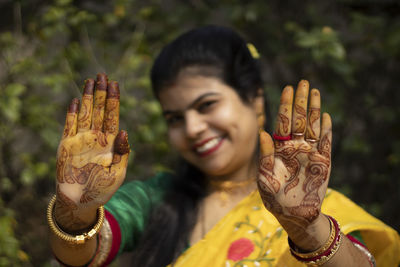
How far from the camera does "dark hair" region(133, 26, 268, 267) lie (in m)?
1.47

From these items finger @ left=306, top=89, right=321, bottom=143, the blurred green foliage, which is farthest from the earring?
the blurred green foliage

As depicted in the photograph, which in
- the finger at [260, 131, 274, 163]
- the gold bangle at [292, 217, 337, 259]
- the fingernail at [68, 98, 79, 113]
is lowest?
the gold bangle at [292, 217, 337, 259]

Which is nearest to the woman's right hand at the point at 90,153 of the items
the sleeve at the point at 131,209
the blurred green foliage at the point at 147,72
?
the sleeve at the point at 131,209

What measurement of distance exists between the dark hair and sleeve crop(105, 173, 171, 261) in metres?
0.04

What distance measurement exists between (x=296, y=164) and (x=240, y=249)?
0.49m

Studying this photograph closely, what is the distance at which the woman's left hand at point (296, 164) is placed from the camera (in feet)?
3.07

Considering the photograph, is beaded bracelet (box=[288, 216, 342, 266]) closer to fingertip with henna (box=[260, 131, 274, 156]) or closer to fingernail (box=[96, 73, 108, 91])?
fingertip with henna (box=[260, 131, 274, 156])

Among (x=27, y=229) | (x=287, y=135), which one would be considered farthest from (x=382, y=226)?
(x=27, y=229)

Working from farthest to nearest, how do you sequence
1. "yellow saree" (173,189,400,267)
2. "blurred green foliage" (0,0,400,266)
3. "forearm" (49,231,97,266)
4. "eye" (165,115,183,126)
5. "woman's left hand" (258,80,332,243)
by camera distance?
1. "blurred green foliage" (0,0,400,266)
2. "eye" (165,115,183,126)
3. "yellow saree" (173,189,400,267)
4. "forearm" (49,231,97,266)
5. "woman's left hand" (258,80,332,243)

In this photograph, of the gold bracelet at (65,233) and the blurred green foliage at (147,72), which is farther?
the blurred green foliage at (147,72)

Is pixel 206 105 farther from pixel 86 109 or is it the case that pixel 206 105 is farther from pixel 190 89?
pixel 86 109

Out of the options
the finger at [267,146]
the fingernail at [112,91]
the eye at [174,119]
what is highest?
the fingernail at [112,91]

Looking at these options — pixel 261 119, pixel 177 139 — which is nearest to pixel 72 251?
pixel 177 139

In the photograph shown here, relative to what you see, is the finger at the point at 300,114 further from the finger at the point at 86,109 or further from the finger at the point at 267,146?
the finger at the point at 86,109
